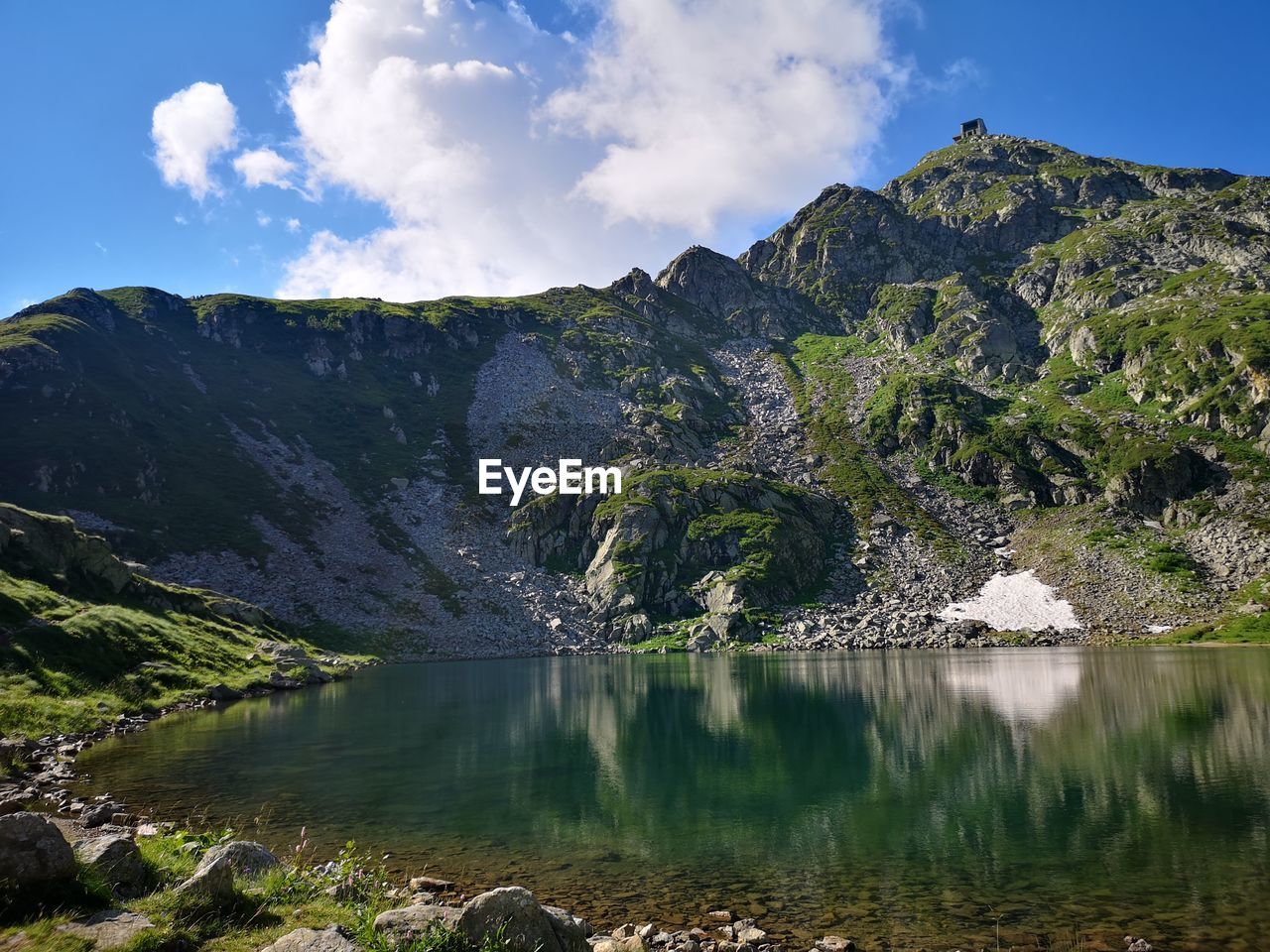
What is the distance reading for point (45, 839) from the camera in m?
11.2

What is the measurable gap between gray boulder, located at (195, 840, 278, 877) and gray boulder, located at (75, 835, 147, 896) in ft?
3.39

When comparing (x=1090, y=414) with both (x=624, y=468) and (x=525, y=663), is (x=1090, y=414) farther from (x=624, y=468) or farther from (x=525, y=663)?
(x=525, y=663)

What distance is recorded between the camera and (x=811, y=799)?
87.2 ft

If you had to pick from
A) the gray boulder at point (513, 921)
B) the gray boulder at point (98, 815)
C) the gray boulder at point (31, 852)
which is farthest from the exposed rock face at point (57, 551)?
the gray boulder at point (513, 921)

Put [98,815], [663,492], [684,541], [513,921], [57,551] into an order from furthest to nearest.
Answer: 1. [663,492]
2. [684,541]
3. [57,551]
4. [98,815]
5. [513,921]

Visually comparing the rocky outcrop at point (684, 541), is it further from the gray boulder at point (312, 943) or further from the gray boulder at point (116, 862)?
the gray boulder at point (312, 943)

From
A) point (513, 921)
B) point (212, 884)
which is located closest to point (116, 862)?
point (212, 884)

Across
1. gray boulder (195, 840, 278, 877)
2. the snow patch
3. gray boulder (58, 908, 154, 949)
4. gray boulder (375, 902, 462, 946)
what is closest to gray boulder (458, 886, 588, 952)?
gray boulder (375, 902, 462, 946)

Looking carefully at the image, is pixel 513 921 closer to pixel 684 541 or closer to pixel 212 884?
pixel 212 884

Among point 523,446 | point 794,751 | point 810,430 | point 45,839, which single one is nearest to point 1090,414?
point 810,430

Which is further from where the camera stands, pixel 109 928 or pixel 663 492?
pixel 663 492

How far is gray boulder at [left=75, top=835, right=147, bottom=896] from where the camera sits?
12.3 m

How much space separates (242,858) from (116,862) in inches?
93.5

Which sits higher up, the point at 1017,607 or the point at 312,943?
the point at 312,943
